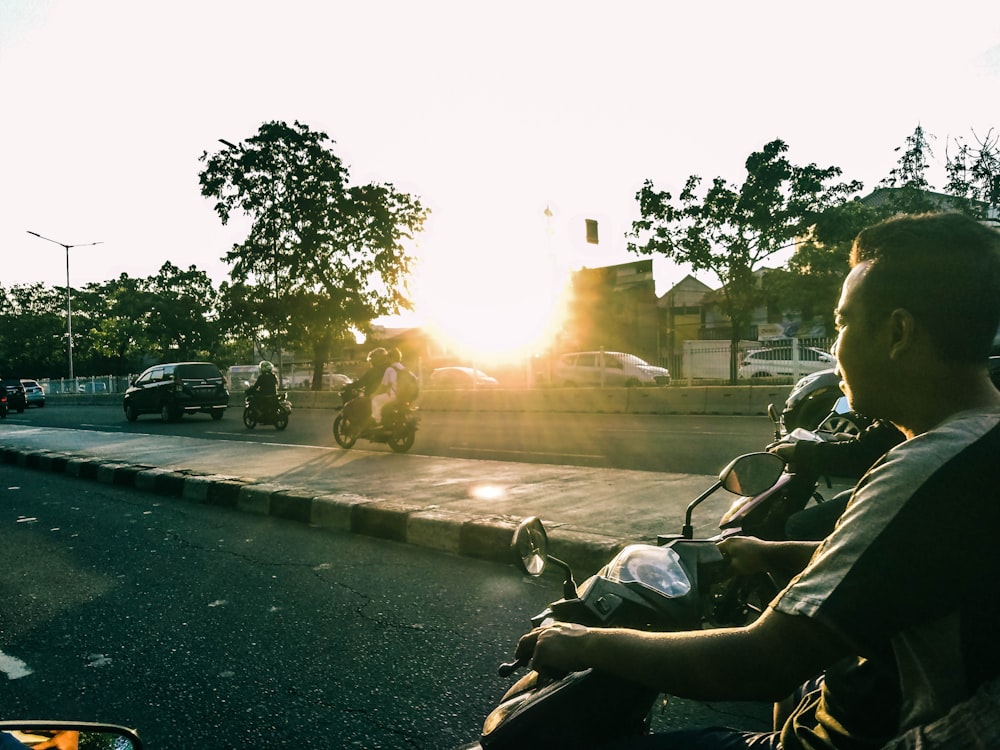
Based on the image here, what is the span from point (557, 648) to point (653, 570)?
252mm

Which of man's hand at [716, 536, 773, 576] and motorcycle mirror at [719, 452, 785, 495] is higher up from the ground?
motorcycle mirror at [719, 452, 785, 495]

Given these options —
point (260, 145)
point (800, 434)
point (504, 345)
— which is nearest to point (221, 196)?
point (260, 145)

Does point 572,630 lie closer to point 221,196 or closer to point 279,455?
point 279,455

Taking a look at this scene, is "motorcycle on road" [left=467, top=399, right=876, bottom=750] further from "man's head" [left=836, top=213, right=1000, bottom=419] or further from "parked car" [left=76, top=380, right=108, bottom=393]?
"parked car" [left=76, top=380, right=108, bottom=393]

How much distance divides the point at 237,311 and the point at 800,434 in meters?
32.0

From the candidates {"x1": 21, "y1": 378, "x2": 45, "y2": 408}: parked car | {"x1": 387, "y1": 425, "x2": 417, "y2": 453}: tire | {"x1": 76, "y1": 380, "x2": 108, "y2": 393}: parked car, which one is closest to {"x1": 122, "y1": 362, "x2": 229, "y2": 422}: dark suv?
{"x1": 387, "y1": 425, "x2": 417, "y2": 453}: tire

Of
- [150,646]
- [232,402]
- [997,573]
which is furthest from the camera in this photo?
[232,402]

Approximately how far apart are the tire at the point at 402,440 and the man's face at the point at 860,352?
10.3 m

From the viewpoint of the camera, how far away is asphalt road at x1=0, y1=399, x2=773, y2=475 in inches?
368

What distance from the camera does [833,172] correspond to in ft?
64.9

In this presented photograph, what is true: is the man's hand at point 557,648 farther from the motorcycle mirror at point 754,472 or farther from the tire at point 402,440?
the tire at point 402,440

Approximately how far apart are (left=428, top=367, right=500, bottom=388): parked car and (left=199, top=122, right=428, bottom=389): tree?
17.0 feet

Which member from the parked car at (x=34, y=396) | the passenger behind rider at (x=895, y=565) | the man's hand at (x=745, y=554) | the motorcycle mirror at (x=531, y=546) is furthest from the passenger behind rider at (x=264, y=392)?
the parked car at (x=34, y=396)

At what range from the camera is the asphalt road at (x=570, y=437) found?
9352mm
